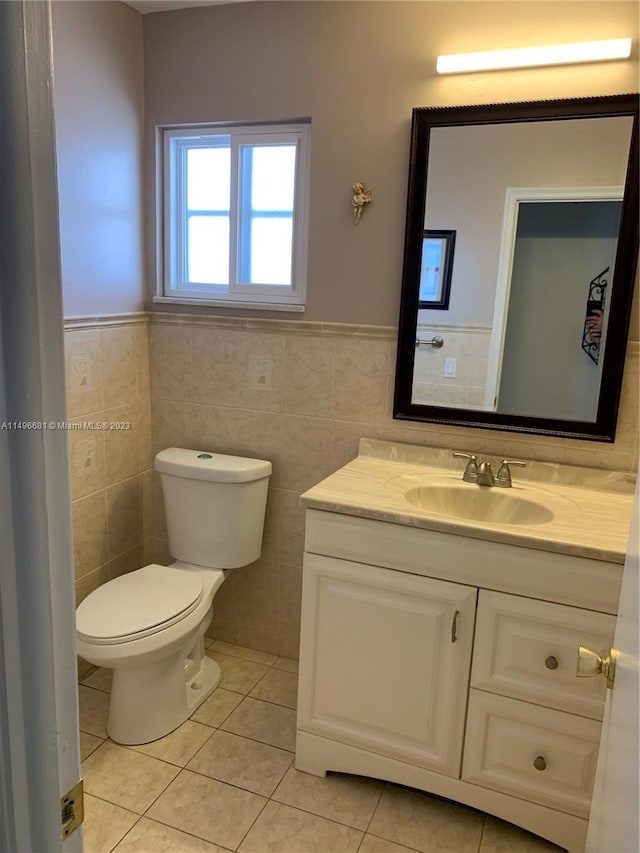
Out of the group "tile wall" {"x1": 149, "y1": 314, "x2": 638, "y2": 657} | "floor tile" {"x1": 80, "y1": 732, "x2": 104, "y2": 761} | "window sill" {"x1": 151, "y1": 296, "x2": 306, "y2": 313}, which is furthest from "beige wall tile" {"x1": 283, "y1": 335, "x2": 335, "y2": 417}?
"floor tile" {"x1": 80, "y1": 732, "x2": 104, "y2": 761}

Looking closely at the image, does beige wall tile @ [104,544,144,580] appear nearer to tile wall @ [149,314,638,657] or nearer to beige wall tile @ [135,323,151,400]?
tile wall @ [149,314,638,657]

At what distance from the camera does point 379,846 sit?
68.5 inches

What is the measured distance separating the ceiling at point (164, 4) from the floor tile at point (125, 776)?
246cm

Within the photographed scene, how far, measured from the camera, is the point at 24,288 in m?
0.56

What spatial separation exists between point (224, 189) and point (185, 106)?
12.0 inches

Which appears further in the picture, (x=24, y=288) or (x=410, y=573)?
(x=410, y=573)

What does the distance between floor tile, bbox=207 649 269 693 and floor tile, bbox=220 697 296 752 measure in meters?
0.09

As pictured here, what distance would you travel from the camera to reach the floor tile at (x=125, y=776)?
6.14 ft

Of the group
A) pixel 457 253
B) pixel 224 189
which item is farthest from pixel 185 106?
pixel 457 253

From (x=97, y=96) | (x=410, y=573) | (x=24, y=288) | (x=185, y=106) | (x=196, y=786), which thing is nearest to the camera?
(x=24, y=288)

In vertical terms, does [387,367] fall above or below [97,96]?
below

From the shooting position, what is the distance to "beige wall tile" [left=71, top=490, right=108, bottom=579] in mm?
2277

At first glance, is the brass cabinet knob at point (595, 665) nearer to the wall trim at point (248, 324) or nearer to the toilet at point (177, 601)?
the wall trim at point (248, 324)

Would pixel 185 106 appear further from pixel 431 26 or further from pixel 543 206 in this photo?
pixel 543 206
